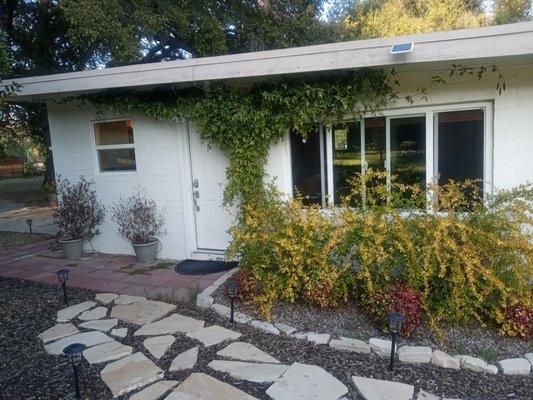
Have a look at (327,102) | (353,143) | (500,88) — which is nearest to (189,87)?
(327,102)

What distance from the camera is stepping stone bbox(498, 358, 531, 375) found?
2758 mm

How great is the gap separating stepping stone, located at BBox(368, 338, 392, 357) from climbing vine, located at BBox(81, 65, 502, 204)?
2.50 meters

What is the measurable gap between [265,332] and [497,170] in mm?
3165

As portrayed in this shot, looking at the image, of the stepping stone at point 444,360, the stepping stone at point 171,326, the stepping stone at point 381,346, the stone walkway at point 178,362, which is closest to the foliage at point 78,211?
the stone walkway at point 178,362

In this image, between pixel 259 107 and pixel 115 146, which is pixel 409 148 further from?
pixel 115 146

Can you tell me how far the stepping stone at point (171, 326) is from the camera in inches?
139

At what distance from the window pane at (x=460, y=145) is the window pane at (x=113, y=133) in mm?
4538

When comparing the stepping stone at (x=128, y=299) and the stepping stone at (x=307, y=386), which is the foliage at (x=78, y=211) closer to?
the stepping stone at (x=128, y=299)

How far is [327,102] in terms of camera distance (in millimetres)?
4512

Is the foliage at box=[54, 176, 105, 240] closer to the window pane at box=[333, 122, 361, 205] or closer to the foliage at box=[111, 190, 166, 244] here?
the foliage at box=[111, 190, 166, 244]

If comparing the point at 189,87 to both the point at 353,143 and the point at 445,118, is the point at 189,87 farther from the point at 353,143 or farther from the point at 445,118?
the point at 445,118

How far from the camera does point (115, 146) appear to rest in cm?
620

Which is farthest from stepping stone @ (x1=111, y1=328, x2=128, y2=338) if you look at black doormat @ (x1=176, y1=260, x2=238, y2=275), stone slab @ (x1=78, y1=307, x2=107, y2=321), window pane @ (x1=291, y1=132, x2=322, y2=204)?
window pane @ (x1=291, y1=132, x2=322, y2=204)

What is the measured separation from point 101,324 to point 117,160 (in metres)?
3.26
